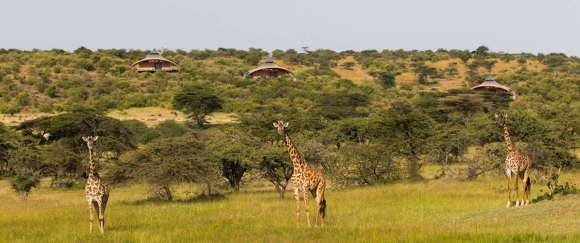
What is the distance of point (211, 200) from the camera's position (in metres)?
24.8

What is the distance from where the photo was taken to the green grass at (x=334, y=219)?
13.0m

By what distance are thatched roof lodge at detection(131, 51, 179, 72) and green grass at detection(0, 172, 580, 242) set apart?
216 ft

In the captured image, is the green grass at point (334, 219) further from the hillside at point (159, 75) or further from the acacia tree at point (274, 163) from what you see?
the hillside at point (159, 75)

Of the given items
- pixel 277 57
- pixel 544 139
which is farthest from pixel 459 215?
pixel 277 57

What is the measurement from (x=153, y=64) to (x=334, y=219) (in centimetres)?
7867

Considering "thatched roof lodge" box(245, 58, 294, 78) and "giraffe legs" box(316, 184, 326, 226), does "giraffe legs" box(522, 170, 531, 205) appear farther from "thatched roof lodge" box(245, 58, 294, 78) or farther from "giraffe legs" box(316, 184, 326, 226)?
"thatched roof lodge" box(245, 58, 294, 78)

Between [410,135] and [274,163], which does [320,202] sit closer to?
[274,163]

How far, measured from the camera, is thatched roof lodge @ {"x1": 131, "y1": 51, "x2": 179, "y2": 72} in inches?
3600

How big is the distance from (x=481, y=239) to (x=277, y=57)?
381 ft

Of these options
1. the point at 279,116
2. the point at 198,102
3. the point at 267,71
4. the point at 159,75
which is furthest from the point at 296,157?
the point at 267,71

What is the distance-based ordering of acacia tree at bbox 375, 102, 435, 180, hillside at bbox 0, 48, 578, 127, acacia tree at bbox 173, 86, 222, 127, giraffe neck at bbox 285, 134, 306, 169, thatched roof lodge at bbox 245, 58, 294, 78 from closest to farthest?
1. giraffe neck at bbox 285, 134, 306, 169
2. acacia tree at bbox 375, 102, 435, 180
3. acacia tree at bbox 173, 86, 222, 127
4. hillside at bbox 0, 48, 578, 127
5. thatched roof lodge at bbox 245, 58, 294, 78

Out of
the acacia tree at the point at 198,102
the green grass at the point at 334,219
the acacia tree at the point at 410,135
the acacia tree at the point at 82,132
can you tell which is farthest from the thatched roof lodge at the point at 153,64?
the green grass at the point at 334,219

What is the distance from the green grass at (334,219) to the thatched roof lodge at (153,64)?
65806mm

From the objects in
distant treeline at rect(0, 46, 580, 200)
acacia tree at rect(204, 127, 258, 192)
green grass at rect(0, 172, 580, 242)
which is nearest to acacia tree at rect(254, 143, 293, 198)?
distant treeline at rect(0, 46, 580, 200)
